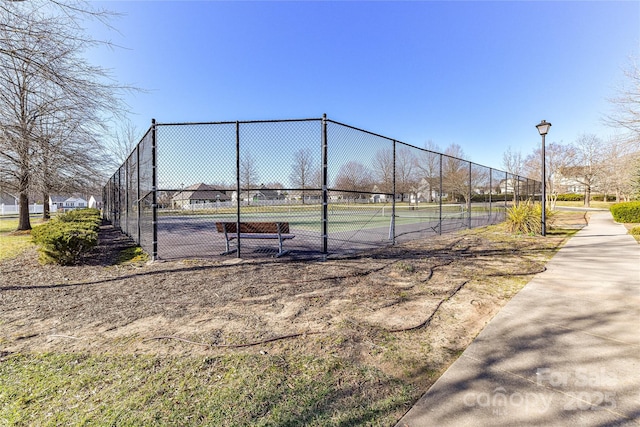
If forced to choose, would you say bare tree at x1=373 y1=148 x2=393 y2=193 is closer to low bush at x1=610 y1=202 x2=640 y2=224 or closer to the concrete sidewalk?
the concrete sidewalk

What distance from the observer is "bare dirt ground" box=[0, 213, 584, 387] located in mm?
2553

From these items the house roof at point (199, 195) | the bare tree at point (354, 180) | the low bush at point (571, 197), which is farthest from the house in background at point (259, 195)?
the low bush at point (571, 197)

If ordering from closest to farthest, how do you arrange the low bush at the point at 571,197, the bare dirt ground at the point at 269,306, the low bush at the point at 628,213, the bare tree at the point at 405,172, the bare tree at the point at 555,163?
1. the bare dirt ground at the point at 269,306
2. the bare tree at the point at 405,172
3. the low bush at the point at 628,213
4. the bare tree at the point at 555,163
5. the low bush at the point at 571,197

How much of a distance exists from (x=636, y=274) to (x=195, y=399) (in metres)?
6.78

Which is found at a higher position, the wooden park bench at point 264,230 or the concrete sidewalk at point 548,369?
the wooden park bench at point 264,230

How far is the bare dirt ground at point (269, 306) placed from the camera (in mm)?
2553

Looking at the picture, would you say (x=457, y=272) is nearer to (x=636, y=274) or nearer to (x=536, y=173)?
(x=636, y=274)

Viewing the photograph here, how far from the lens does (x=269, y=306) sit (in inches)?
138

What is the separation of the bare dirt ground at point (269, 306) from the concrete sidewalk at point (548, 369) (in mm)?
Result: 216

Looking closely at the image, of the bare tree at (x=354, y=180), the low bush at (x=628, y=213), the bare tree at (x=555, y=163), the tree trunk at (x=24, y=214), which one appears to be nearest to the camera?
the bare tree at (x=354, y=180)

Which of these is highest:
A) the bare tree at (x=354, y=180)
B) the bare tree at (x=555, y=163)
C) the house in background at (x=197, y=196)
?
the bare tree at (x=555, y=163)

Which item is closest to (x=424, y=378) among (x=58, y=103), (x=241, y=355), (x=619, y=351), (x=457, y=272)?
(x=241, y=355)

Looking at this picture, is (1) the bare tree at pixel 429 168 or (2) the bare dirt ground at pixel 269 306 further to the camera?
(1) the bare tree at pixel 429 168

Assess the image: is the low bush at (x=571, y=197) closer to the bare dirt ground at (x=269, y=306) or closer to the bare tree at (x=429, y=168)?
the bare tree at (x=429, y=168)
